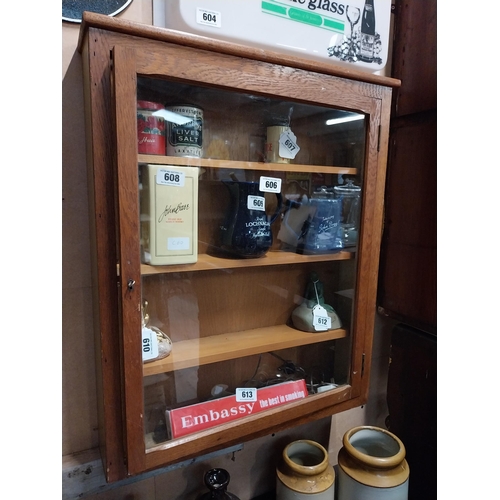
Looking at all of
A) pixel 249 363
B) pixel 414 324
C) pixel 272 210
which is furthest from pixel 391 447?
pixel 272 210

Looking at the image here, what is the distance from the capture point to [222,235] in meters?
0.98

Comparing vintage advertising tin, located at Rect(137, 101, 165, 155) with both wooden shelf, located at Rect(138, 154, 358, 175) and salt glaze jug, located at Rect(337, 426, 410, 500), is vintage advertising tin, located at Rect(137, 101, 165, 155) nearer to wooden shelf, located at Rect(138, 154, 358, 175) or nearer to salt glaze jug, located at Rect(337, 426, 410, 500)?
wooden shelf, located at Rect(138, 154, 358, 175)

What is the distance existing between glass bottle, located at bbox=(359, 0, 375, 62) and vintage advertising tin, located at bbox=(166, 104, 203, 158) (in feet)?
1.57

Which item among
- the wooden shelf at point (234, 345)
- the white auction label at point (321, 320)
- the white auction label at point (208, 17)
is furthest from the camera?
the white auction label at point (321, 320)

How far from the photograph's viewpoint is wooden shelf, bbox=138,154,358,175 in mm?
790

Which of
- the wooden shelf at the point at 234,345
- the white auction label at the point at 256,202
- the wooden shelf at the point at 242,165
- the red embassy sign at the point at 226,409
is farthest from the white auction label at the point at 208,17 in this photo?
the red embassy sign at the point at 226,409

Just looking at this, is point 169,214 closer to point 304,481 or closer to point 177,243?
point 177,243

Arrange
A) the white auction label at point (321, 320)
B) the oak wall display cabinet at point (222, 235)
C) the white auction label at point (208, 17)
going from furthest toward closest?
the white auction label at point (321, 320), the white auction label at point (208, 17), the oak wall display cabinet at point (222, 235)

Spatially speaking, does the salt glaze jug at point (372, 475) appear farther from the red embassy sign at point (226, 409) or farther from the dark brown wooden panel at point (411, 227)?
the dark brown wooden panel at point (411, 227)

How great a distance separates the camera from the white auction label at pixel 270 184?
970 millimetres

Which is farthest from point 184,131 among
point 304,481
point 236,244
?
point 304,481

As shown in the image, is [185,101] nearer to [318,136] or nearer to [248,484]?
[318,136]

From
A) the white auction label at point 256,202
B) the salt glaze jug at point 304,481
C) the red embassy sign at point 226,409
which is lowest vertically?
the salt glaze jug at point 304,481

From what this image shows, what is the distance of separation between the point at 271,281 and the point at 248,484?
26.1 inches
